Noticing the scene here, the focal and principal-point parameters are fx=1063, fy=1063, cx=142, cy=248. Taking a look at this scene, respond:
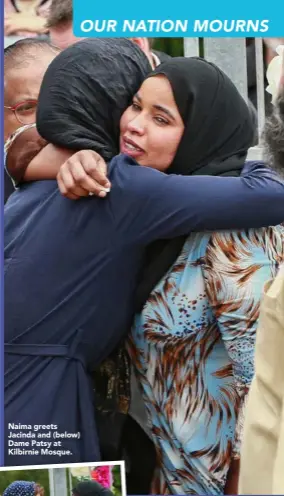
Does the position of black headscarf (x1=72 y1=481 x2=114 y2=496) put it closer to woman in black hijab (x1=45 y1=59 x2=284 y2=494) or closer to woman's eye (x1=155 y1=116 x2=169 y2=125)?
woman in black hijab (x1=45 y1=59 x2=284 y2=494)

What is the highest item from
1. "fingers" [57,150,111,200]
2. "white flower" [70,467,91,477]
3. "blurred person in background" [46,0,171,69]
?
"blurred person in background" [46,0,171,69]

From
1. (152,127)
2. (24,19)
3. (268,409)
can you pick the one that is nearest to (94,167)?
(152,127)

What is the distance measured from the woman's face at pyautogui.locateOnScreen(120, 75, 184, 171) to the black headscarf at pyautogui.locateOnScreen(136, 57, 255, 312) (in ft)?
0.09

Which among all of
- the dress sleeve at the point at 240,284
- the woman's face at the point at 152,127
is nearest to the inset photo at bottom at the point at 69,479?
the dress sleeve at the point at 240,284

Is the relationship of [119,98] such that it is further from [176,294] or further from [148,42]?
[176,294]

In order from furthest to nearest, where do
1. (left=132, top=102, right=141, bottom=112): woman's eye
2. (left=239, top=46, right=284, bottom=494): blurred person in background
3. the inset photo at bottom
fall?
(left=132, top=102, right=141, bottom=112): woman's eye → the inset photo at bottom → (left=239, top=46, right=284, bottom=494): blurred person in background

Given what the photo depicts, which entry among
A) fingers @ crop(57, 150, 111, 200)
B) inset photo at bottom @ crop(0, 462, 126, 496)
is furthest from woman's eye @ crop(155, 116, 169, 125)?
inset photo at bottom @ crop(0, 462, 126, 496)

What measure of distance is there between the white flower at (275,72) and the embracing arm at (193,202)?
275 mm

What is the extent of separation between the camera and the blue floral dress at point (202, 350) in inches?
148

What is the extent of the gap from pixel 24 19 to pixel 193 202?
3.03 ft

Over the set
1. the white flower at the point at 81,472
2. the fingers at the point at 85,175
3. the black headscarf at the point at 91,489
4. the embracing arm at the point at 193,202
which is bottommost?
the black headscarf at the point at 91,489

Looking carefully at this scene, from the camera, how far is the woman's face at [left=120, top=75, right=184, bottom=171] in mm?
3779

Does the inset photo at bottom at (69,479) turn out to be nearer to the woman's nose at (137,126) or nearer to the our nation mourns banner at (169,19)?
the woman's nose at (137,126)

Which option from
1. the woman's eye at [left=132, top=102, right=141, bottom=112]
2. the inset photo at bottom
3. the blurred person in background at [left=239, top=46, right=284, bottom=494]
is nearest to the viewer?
the blurred person in background at [left=239, top=46, right=284, bottom=494]
